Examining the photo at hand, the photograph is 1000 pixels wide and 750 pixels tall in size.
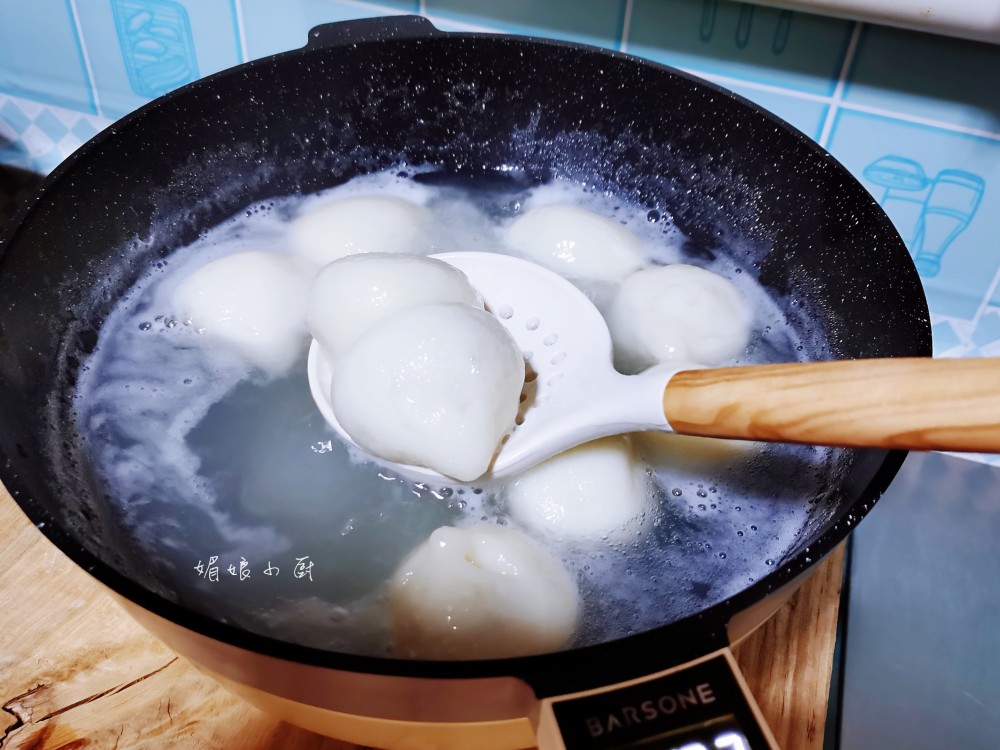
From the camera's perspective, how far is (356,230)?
792 millimetres

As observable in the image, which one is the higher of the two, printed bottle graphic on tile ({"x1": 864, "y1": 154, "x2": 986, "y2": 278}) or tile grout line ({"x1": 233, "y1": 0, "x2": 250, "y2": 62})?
tile grout line ({"x1": 233, "y1": 0, "x2": 250, "y2": 62})

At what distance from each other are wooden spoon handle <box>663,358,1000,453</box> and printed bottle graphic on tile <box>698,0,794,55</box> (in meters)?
0.46

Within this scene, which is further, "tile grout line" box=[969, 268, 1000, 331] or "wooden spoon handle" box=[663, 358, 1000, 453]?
"tile grout line" box=[969, 268, 1000, 331]

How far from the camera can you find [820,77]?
0.84m

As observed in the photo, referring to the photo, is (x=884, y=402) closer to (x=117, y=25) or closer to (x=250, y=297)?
(x=250, y=297)

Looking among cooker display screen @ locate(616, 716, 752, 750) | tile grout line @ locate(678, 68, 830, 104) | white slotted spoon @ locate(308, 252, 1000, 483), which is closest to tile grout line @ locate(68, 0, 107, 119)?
white slotted spoon @ locate(308, 252, 1000, 483)

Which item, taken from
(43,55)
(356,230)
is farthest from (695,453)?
(43,55)

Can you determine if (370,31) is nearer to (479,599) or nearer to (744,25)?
(744,25)

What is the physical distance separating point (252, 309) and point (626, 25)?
1.61 ft

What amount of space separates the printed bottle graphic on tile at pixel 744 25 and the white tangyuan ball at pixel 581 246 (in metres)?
0.22

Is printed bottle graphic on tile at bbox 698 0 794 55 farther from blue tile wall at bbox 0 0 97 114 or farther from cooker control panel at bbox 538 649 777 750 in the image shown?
blue tile wall at bbox 0 0 97 114

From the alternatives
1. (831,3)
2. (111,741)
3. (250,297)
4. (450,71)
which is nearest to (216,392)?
(250,297)

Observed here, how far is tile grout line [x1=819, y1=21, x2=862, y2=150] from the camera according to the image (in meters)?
0.80

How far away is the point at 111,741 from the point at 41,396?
0.87 feet
